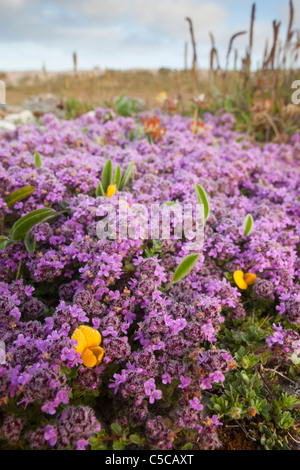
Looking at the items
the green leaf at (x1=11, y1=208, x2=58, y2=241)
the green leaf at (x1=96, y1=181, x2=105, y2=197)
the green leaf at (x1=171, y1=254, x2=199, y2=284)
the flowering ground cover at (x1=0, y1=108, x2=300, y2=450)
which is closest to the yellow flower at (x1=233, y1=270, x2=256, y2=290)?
the flowering ground cover at (x1=0, y1=108, x2=300, y2=450)

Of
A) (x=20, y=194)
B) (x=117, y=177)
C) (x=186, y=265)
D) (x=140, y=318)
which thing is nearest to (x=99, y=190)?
(x=117, y=177)

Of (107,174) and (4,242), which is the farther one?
(107,174)

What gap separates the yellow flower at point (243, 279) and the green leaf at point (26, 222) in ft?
5.62

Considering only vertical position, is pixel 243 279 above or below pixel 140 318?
above

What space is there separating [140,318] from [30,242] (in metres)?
1.12

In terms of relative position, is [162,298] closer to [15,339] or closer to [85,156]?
[15,339]

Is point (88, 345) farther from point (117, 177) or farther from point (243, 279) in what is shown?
point (117, 177)

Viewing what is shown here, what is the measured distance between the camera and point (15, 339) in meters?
2.32

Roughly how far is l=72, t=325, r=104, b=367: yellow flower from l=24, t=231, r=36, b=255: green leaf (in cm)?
91

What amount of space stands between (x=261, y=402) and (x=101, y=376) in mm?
1079

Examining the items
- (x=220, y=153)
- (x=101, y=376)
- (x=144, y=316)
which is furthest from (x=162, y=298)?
(x=220, y=153)

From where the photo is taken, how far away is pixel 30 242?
9.57 ft

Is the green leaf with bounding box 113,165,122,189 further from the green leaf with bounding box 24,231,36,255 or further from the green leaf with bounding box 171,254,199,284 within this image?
the green leaf with bounding box 171,254,199,284

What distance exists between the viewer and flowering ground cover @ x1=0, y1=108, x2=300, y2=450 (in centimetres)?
208
